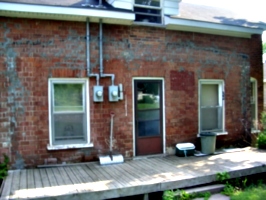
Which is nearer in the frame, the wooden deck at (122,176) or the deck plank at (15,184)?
the deck plank at (15,184)

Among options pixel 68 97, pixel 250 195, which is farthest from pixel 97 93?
pixel 250 195

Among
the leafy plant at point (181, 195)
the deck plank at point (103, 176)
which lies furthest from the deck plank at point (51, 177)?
the leafy plant at point (181, 195)

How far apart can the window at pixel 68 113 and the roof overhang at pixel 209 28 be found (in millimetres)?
2786

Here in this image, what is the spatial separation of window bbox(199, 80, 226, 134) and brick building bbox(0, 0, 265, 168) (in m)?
0.03

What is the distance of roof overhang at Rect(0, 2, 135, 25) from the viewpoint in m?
5.50

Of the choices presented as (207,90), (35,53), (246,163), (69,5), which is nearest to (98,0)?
(69,5)

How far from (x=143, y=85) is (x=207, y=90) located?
220 centimetres

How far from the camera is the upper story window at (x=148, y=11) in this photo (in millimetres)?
7002

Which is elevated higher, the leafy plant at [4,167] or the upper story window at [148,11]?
the upper story window at [148,11]

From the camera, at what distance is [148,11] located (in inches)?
280

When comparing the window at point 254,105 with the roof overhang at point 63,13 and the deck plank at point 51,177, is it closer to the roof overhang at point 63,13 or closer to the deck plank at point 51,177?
the roof overhang at point 63,13

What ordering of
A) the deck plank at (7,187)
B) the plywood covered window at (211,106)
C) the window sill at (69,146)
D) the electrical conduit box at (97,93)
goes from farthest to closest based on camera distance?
1. the plywood covered window at (211,106)
2. the electrical conduit box at (97,93)
3. the window sill at (69,146)
4. the deck plank at (7,187)

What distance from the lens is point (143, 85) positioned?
696 cm

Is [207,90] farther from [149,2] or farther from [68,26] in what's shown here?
[68,26]
